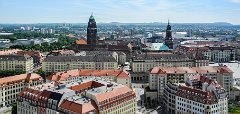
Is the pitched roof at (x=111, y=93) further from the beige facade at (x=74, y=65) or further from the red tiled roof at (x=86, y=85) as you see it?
the beige facade at (x=74, y=65)

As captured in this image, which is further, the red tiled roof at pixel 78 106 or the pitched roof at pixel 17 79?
the pitched roof at pixel 17 79

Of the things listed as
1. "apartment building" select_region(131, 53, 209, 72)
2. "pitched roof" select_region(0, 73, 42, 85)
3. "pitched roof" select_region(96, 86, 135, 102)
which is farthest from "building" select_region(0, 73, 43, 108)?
"apartment building" select_region(131, 53, 209, 72)

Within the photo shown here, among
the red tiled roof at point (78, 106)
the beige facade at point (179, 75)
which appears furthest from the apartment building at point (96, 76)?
the red tiled roof at point (78, 106)

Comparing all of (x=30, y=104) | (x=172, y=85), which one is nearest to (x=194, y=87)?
(x=172, y=85)

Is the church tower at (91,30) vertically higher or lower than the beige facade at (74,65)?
higher

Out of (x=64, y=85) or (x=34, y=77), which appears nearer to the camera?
(x=64, y=85)

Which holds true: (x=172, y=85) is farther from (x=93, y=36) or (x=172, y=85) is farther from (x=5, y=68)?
(x=93, y=36)
